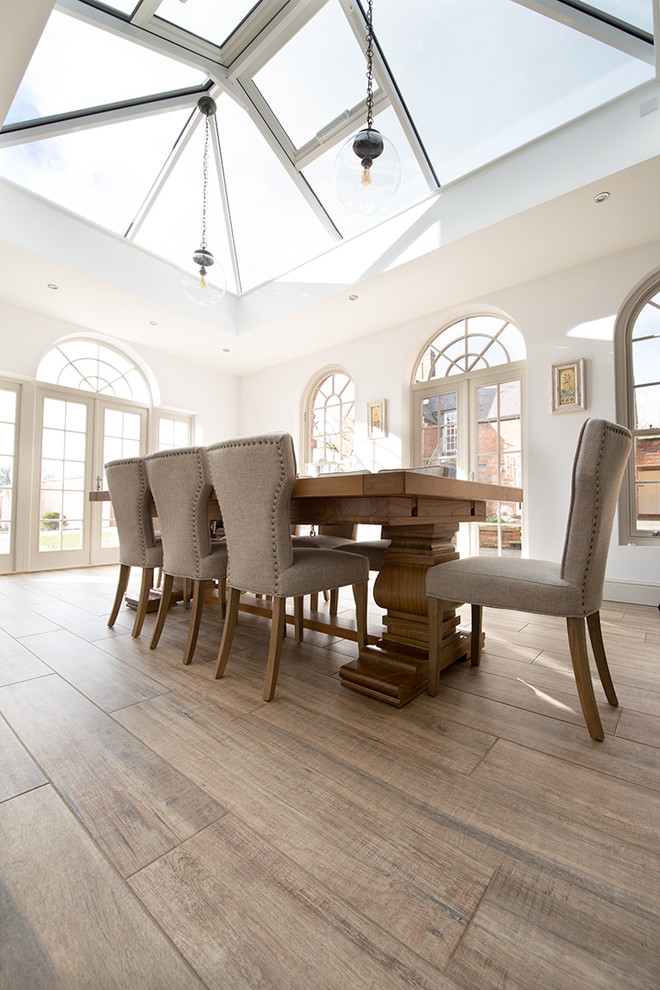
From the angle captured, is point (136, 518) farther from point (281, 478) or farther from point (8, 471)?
point (8, 471)

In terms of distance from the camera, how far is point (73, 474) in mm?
5094

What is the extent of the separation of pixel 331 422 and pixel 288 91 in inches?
126

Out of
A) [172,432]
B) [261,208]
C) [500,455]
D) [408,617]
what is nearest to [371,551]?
[408,617]

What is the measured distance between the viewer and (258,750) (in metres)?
1.21

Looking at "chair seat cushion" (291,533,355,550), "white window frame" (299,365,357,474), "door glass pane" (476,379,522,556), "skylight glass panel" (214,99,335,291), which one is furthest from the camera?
"white window frame" (299,365,357,474)

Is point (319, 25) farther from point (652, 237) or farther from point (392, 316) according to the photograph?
point (652, 237)

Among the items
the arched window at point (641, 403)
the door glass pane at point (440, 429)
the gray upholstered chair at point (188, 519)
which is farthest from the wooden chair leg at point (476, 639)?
the door glass pane at point (440, 429)

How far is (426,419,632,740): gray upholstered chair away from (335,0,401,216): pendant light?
1.73 m

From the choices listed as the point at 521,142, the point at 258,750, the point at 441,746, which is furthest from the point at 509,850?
the point at 521,142

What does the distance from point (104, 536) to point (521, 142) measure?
18.3ft

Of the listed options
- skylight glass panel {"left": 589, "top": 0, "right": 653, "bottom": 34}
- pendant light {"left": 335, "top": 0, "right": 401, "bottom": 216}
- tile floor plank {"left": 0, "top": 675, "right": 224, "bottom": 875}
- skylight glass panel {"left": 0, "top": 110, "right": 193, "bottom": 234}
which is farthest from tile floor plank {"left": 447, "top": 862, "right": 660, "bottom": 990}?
skylight glass panel {"left": 0, "top": 110, "right": 193, "bottom": 234}

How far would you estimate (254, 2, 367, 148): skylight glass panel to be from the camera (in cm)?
309

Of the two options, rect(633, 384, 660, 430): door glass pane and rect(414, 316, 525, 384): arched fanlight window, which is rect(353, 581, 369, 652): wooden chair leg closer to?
rect(633, 384, 660, 430): door glass pane

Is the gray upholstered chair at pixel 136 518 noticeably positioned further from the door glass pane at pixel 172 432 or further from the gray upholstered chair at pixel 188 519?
the door glass pane at pixel 172 432
